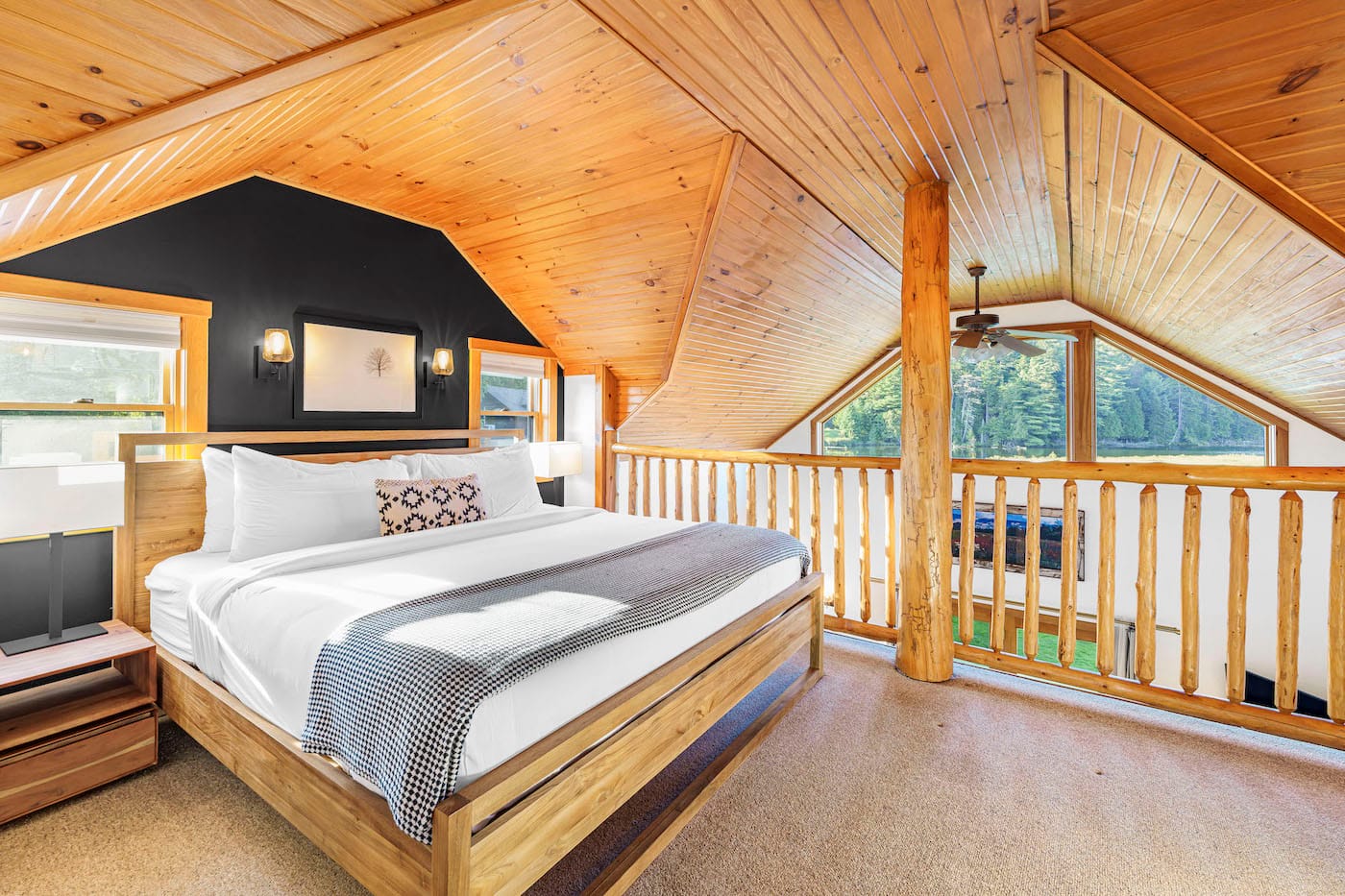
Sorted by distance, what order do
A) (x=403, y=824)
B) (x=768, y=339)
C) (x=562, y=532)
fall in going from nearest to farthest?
(x=403, y=824) → (x=562, y=532) → (x=768, y=339)

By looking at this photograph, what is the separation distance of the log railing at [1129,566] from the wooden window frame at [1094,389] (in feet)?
1.30

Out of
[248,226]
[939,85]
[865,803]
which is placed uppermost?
[939,85]

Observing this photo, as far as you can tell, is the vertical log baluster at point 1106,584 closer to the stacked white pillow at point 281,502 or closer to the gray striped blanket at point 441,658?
the gray striped blanket at point 441,658

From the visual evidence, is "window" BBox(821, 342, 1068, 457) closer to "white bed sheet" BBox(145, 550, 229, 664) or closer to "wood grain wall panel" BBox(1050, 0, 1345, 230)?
"wood grain wall panel" BBox(1050, 0, 1345, 230)

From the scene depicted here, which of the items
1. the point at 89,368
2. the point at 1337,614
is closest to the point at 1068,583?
the point at 1337,614

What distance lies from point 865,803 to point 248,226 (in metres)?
3.61

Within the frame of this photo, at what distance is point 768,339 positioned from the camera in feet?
15.3

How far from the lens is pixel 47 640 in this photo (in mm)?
2127

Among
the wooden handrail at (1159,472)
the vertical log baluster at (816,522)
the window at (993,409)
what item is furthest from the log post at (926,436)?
the window at (993,409)

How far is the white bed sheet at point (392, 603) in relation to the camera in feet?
4.55

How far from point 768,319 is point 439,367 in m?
2.23

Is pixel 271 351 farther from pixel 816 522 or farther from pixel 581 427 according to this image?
pixel 816 522

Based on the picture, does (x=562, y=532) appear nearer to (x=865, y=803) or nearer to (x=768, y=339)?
(x=865, y=803)

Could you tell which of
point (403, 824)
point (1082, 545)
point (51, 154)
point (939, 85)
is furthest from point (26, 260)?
point (1082, 545)
